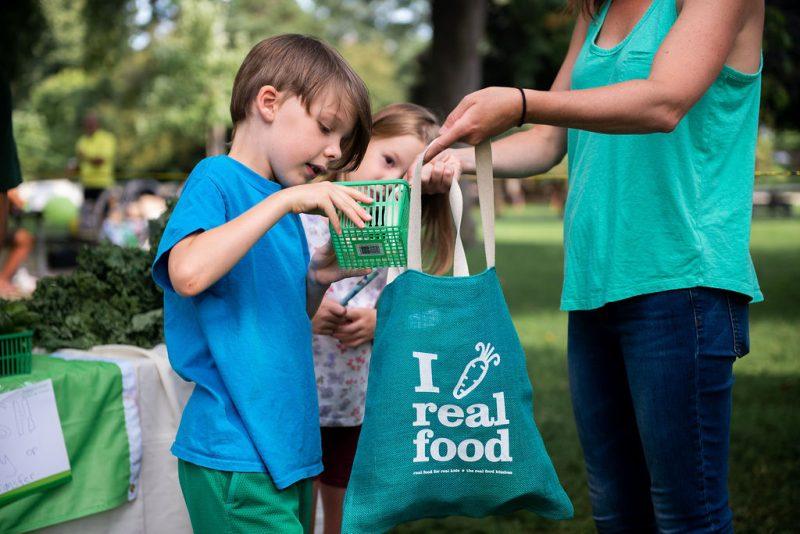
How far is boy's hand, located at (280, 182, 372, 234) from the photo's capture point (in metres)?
1.84

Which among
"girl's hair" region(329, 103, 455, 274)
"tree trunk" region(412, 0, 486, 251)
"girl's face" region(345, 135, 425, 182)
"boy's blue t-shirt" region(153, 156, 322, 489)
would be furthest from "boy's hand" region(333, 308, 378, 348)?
"tree trunk" region(412, 0, 486, 251)

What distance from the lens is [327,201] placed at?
1853 millimetres

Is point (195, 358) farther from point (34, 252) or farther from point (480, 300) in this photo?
point (34, 252)

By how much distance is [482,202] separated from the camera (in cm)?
203

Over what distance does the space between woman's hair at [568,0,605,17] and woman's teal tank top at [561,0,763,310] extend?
0.19 meters

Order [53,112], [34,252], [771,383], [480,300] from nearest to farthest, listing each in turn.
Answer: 1. [480,300]
2. [771,383]
3. [34,252]
4. [53,112]

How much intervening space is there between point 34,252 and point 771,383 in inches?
468

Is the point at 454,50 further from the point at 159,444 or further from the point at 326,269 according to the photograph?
the point at 326,269

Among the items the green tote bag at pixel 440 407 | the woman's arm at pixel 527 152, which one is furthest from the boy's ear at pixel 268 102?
the woman's arm at pixel 527 152

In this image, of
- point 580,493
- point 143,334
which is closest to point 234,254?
point 143,334

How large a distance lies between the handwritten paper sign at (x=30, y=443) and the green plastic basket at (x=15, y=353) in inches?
4.4

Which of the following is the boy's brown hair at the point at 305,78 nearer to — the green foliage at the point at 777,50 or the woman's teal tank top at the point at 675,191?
the woman's teal tank top at the point at 675,191

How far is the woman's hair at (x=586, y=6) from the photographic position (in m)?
2.26

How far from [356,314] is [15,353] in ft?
3.72
